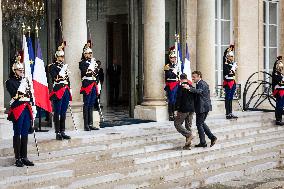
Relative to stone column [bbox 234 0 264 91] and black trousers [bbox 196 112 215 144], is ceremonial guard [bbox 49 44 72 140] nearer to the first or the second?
black trousers [bbox 196 112 215 144]

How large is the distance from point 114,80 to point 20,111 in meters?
10.1

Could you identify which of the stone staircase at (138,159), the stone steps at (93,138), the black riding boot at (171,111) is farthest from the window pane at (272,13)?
the stone steps at (93,138)

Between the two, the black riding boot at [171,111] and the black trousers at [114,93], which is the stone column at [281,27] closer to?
the black trousers at [114,93]

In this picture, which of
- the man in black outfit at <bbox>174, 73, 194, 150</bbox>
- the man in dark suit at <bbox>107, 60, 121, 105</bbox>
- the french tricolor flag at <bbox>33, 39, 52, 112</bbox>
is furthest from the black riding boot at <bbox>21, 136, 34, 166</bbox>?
the man in dark suit at <bbox>107, 60, 121, 105</bbox>

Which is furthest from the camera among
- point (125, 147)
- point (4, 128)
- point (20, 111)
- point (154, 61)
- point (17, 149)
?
point (154, 61)

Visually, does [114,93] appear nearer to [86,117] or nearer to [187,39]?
[187,39]

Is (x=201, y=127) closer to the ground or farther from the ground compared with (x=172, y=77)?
closer to the ground

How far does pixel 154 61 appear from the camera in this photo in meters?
14.6

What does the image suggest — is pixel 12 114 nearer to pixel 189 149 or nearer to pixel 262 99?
pixel 189 149

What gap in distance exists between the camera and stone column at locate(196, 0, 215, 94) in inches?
631

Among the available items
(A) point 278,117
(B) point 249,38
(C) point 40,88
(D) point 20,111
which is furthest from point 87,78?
(B) point 249,38

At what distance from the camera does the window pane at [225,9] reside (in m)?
18.4

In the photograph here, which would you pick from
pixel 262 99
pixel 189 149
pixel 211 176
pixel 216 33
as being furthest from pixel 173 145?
pixel 262 99

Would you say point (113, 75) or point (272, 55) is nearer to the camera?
point (113, 75)
